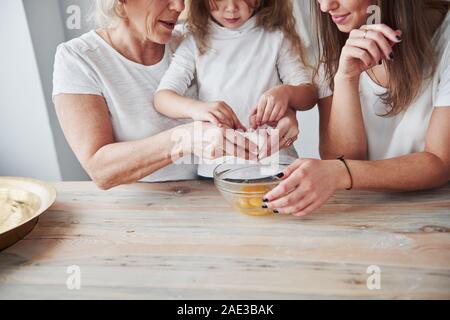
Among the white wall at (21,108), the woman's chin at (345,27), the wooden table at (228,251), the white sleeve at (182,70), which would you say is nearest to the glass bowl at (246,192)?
the wooden table at (228,251)

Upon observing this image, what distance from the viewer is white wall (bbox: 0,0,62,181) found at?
3.55ft

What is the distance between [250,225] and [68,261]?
0.34 m

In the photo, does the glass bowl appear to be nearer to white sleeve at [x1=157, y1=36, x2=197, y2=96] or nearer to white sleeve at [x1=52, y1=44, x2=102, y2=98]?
white sleeve at [x1=157, y1=36, x2=197, y2=96]

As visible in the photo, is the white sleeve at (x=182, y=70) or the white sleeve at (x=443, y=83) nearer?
the white sleeve at (x=443, y=83)

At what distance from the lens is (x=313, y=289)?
0.70 metres

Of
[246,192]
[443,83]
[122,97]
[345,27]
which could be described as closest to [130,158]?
[122,97]

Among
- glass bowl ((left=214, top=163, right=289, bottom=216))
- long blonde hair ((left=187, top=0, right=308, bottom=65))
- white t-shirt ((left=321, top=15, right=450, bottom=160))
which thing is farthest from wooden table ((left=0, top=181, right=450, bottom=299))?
long blonde hair ((left=187, top=0, right=308, bottom=65))

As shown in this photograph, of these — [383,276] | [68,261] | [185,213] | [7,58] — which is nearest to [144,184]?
[185,213]

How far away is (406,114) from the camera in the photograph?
1027 mm

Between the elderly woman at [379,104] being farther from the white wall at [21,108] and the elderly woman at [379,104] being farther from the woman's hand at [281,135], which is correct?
the white wall at [21,108]

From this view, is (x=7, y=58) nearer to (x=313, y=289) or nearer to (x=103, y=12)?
(x=103, y=12)

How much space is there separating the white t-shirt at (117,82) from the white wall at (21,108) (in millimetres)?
101

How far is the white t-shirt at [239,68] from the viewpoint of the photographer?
1047mm

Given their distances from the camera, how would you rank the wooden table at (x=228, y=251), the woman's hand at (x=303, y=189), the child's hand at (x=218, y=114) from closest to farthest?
1. the wooden table at (x=228, y=251)
2. the woman's hand at (x=303, y=189)
3. the child's hand at (x=218, y=114)
